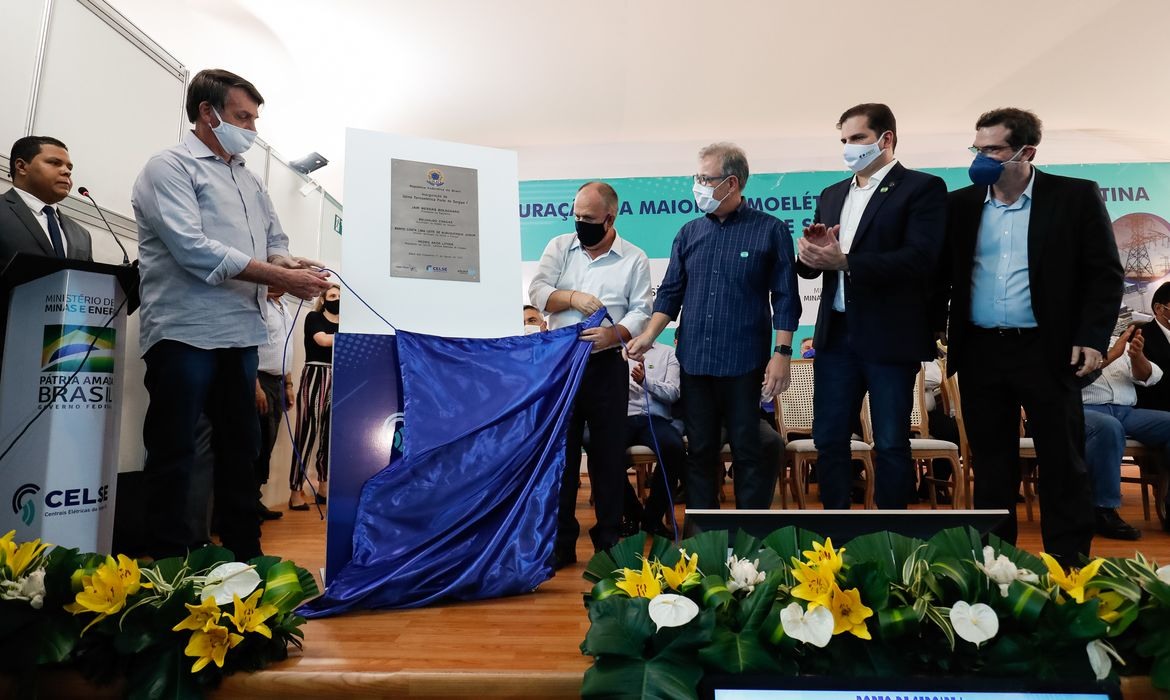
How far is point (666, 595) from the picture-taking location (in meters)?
1.20

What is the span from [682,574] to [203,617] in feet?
2.75

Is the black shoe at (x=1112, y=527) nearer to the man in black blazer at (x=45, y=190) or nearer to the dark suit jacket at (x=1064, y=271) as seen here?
the dark suit jacket at (x=1064, y=271)

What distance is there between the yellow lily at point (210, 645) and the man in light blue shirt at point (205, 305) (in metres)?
0.83

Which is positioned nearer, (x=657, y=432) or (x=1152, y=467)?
(x=657, y=432)

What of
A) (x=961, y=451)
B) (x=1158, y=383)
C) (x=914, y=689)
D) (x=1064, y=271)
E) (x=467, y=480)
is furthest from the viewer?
Result: (x=961, y=451)

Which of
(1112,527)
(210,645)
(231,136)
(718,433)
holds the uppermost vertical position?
(231,136)

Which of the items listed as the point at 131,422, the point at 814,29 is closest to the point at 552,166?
the point at 814,29

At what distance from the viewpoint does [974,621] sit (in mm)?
1154

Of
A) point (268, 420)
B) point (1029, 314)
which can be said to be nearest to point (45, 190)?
point (268, 420)

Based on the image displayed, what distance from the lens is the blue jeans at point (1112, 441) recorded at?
3.37 meters

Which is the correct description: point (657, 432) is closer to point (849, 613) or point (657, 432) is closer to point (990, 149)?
point (990, 149)

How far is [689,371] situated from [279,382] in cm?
253

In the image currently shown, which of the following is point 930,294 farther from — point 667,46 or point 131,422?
point 667,46

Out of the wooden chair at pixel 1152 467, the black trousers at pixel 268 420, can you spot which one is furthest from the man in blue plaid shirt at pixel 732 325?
the black trousers at pixel 268 420
